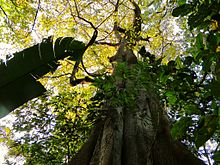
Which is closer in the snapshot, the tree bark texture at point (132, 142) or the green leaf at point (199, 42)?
the green leaf at point (199, 42)

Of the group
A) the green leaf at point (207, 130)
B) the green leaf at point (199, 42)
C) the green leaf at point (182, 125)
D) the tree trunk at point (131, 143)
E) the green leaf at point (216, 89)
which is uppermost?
the tree trunk at point (131, 143)

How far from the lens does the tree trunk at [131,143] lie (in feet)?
10.9

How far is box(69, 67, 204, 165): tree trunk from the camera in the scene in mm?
3330

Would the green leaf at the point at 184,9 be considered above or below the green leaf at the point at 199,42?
above

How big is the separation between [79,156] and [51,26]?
625 cm

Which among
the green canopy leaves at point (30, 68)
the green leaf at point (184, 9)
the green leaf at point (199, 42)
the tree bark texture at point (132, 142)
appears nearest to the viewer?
the green leaf at point (199, 42)

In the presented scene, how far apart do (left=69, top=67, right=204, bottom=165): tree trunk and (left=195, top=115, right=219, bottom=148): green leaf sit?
1.75 metres

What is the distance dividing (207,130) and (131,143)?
2635 millimetres

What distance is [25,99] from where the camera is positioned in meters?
1.84

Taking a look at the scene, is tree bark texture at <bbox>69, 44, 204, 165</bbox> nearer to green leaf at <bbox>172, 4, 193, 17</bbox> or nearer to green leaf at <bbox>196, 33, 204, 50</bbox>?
green leaf at <bbox>172, 4, 193, 17</bbox>

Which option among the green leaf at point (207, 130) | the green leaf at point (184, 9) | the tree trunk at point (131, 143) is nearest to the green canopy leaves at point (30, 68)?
the green leaf at point (184, 9)

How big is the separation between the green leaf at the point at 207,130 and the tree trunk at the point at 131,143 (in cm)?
175

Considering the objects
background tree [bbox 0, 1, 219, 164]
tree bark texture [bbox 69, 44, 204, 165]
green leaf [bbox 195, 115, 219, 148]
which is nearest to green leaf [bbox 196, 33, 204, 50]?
background tree [bbox 0, 1, 219, 164]

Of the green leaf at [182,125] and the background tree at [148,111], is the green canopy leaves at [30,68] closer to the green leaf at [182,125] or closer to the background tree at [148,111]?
the background tree at [148,111]
